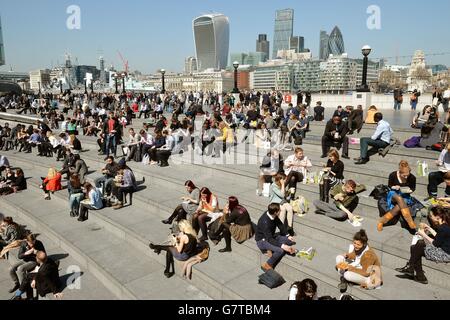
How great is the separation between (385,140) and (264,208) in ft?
14.2

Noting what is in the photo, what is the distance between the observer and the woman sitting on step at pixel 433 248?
5234mm

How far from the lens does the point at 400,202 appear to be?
20.9ft

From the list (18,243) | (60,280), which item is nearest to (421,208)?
(60,280)

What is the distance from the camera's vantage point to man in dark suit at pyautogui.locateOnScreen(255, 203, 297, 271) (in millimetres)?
6141

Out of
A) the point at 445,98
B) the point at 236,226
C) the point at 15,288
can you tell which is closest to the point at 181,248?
the point at 236,226

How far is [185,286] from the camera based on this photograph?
20.8 ft

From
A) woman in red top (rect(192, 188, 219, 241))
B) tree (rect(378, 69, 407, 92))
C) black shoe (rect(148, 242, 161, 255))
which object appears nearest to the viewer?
black shoe (rect(148, 242, 161, 255))

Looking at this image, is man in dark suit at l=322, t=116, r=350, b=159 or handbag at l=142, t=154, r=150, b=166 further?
handbag at l=142, t=154, r=150, b=166

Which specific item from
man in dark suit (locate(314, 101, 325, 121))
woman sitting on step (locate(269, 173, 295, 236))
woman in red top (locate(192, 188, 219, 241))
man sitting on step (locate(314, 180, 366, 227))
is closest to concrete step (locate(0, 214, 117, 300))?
woman in red top (locate(192, 188, 219, 241))

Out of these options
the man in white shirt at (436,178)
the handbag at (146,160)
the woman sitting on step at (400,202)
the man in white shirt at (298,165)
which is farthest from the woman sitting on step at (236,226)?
the handbag at (146,160)

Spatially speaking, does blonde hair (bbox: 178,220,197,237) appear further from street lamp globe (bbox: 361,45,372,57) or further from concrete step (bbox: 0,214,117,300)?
street lamp globe (bbox: 361,45,372,57)

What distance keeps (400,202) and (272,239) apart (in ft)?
8.18

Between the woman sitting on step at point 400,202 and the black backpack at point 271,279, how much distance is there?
2231 mm

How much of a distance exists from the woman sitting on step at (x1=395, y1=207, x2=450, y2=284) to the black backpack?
6.45 feet
